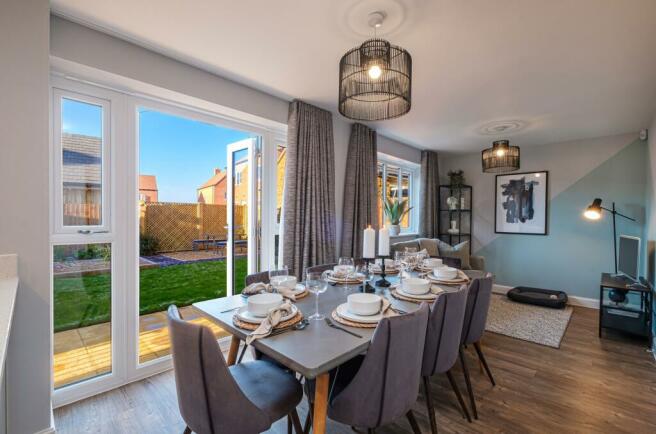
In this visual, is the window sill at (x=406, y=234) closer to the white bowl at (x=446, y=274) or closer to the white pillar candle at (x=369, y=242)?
the white bowl at (x=446, y=274)

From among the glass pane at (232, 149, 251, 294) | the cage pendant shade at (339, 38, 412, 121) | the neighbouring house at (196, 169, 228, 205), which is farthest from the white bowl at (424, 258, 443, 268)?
the neighbouring house at (196, 169, 228, 205)

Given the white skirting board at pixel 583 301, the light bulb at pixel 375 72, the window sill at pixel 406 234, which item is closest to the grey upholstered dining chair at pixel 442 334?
the light bulb at pixel 375 72

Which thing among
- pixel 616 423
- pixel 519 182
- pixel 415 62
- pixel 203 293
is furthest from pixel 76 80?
pixel 519 182

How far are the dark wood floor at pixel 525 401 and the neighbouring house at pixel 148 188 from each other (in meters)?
1.42

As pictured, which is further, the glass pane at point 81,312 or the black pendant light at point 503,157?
the black pendant light at point 503,157

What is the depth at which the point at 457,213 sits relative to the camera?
5.54m

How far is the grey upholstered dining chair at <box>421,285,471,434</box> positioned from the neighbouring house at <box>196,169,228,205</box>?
7.93 feet

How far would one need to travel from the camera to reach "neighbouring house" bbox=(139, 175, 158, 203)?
2.50 meters

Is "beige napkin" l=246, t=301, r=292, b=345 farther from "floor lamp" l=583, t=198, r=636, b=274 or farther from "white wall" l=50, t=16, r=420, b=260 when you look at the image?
"floor lamp" l=583, t=198, r=636, b=274

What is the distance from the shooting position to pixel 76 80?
1956mm

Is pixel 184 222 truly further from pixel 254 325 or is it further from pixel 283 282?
pixel 254 325

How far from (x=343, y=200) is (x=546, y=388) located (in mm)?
2400

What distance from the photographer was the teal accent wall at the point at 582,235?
397cm

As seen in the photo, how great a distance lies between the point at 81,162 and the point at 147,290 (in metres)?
2.15
